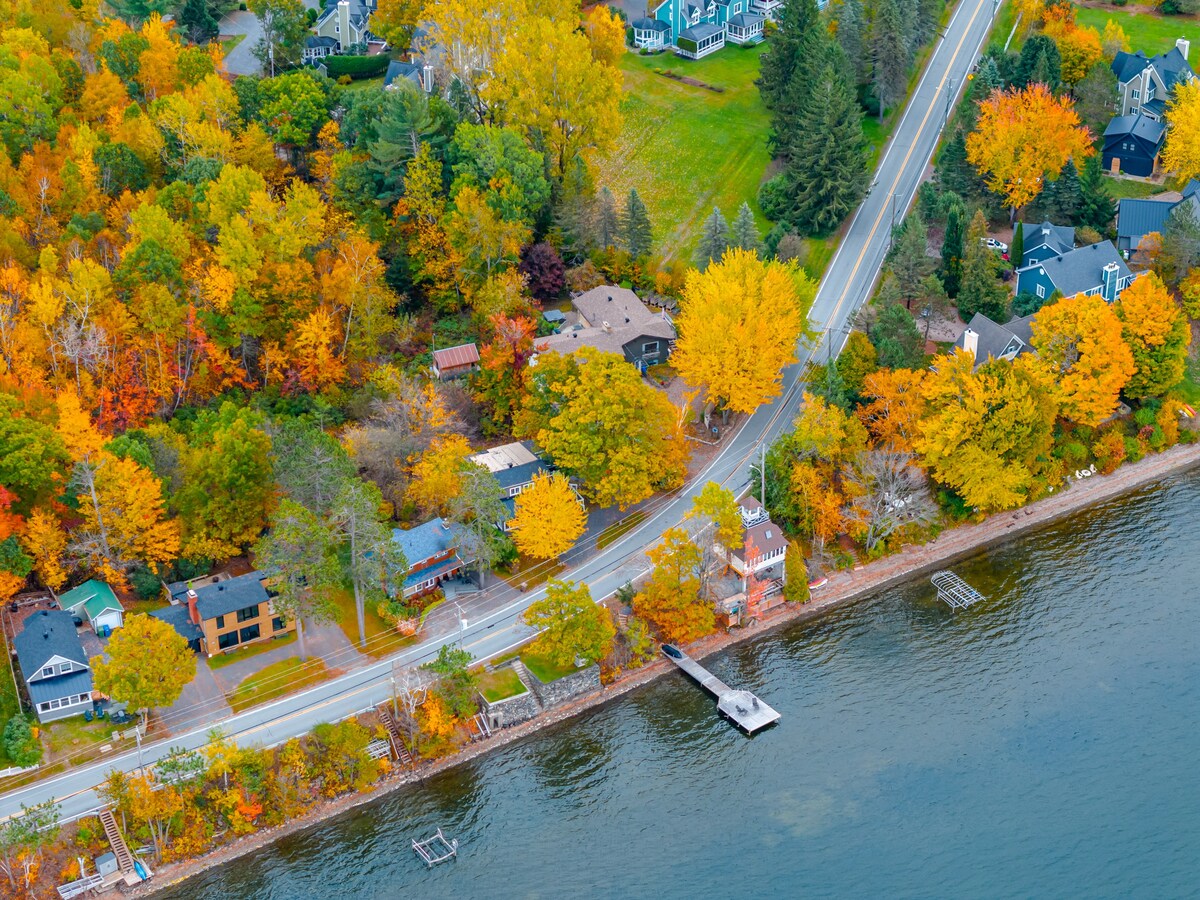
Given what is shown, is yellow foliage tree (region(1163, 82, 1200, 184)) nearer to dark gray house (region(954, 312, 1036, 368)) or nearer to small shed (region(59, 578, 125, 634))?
dark gray house (region(954, 312, 1036, 368))

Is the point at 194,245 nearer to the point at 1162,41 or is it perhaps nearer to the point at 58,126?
the point at 58,126

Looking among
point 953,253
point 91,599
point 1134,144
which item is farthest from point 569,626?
point 1134,144

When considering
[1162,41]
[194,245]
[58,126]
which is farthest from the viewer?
[1162,41]

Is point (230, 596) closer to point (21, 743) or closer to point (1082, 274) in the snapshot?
Answer: point (21, 743)

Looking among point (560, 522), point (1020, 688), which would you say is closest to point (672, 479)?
point (560, 522)

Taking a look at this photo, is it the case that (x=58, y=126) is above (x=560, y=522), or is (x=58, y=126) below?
above

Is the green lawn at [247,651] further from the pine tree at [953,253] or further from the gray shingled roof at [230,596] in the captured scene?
the pine tree at [953,253]
